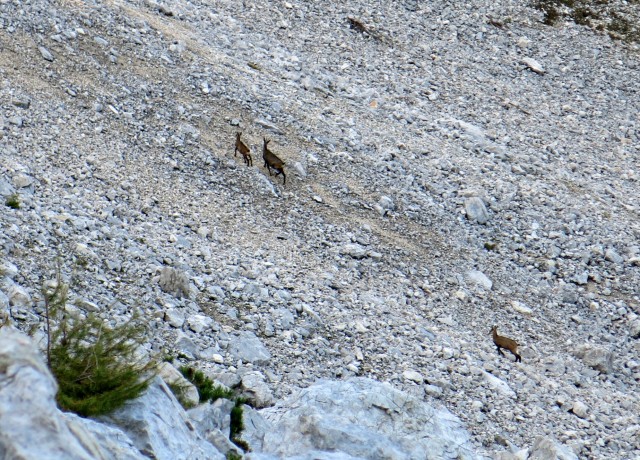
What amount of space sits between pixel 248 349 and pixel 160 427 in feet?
14.1

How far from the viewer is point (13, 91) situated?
15.1m

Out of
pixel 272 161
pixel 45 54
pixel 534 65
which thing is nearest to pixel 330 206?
pixel 272 161

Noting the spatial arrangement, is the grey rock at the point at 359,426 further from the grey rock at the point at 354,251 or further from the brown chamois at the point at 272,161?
the brown chamois at the point at 272,161

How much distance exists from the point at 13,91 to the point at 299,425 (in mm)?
9708

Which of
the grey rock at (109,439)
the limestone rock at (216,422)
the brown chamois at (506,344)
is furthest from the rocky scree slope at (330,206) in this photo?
the grey rock at (109,439)

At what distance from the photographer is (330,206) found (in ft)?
53.3

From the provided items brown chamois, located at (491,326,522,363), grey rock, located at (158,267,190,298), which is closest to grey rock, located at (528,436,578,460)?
brown chamois, located at (491,326,522,363)

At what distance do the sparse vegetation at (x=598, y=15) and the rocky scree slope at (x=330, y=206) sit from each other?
5.49 meters

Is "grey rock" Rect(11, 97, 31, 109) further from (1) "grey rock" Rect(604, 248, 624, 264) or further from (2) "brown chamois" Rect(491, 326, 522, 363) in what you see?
(1) "grey rock" Rect(604, 248, 624, 264)

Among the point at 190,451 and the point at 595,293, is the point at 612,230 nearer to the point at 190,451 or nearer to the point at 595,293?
the point at 595,293

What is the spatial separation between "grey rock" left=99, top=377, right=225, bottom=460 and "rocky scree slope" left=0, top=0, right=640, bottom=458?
2514mm

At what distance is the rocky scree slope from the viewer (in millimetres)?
11773

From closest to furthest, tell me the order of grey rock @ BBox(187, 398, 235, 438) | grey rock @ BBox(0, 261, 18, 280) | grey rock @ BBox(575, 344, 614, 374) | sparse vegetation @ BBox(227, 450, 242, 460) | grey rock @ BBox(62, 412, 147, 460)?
grey rock @ BBox(62, 412, 147, 460)
sparse vegetation @ BBox(227, 450, 242, 460)
grey rock @ BBox(187, 398, 235, 438)
grey rock @ BBox(0, 261, 18, 280)
grey rock @ BBox(575, 344, 614, 374)

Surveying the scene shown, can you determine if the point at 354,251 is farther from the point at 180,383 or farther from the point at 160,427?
the point at 160,427
